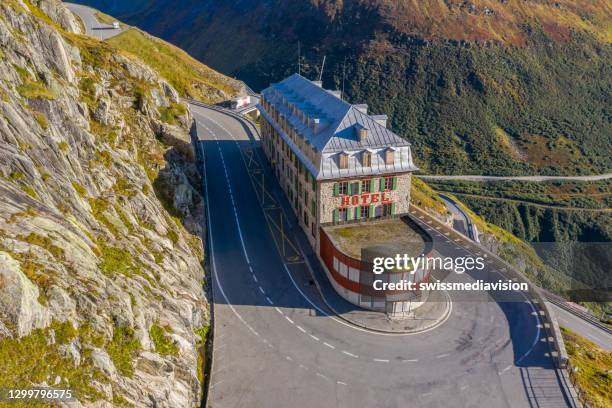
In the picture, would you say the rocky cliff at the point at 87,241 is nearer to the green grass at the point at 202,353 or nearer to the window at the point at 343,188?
the green grass at the point at 202,353

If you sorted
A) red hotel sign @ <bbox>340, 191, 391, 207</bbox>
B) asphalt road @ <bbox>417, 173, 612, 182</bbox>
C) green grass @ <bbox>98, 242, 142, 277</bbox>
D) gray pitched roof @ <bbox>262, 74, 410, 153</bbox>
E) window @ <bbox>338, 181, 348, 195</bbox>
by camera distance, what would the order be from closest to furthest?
1. green grass @ <bbox>98, 242, 142, 277</bbox>
2. gray pitched roof @ <bbox>262, 74, 410, 153</bbox>
3. window @ <bbox>338, 181, 348, 195</bbox>
4. red hotel sign @ <bbox>340, 191, 391, 207</bbox>
5. asphalt road @ <bbox>417, 173, 612, 182</bbox>

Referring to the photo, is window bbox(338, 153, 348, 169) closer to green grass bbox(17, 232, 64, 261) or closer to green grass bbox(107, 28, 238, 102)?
green grass bbox(17, 232, 64, 261)

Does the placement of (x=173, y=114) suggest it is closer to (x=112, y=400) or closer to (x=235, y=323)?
(x=235, y=323)

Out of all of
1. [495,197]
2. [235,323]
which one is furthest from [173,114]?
[495,197]

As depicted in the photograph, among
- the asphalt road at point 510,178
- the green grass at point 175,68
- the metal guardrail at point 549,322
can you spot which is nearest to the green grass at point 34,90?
the metal guardrail at point 549,322

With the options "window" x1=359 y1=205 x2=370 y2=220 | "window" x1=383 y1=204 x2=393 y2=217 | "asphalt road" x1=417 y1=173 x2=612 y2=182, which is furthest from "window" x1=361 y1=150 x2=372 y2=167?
"asphalt road" x1=417 y1=173 x2=612 y2=182

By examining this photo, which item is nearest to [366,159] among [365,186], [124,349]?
[365,186]

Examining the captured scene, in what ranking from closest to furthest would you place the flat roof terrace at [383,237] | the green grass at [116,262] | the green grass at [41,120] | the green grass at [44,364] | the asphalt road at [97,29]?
the green grass at [44,364]
the green grass at [116,262]
the green grass at [41,120]
the flat roof terrace at [383,237]
the asphalt road at [97,29]

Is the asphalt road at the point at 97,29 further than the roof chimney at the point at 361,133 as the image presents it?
Yes

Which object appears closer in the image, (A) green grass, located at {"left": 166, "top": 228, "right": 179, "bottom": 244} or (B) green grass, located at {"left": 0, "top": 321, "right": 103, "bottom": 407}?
(B) green grass, located at {"left": 0, "top": 321, "right": 103, "bottom": 407}
